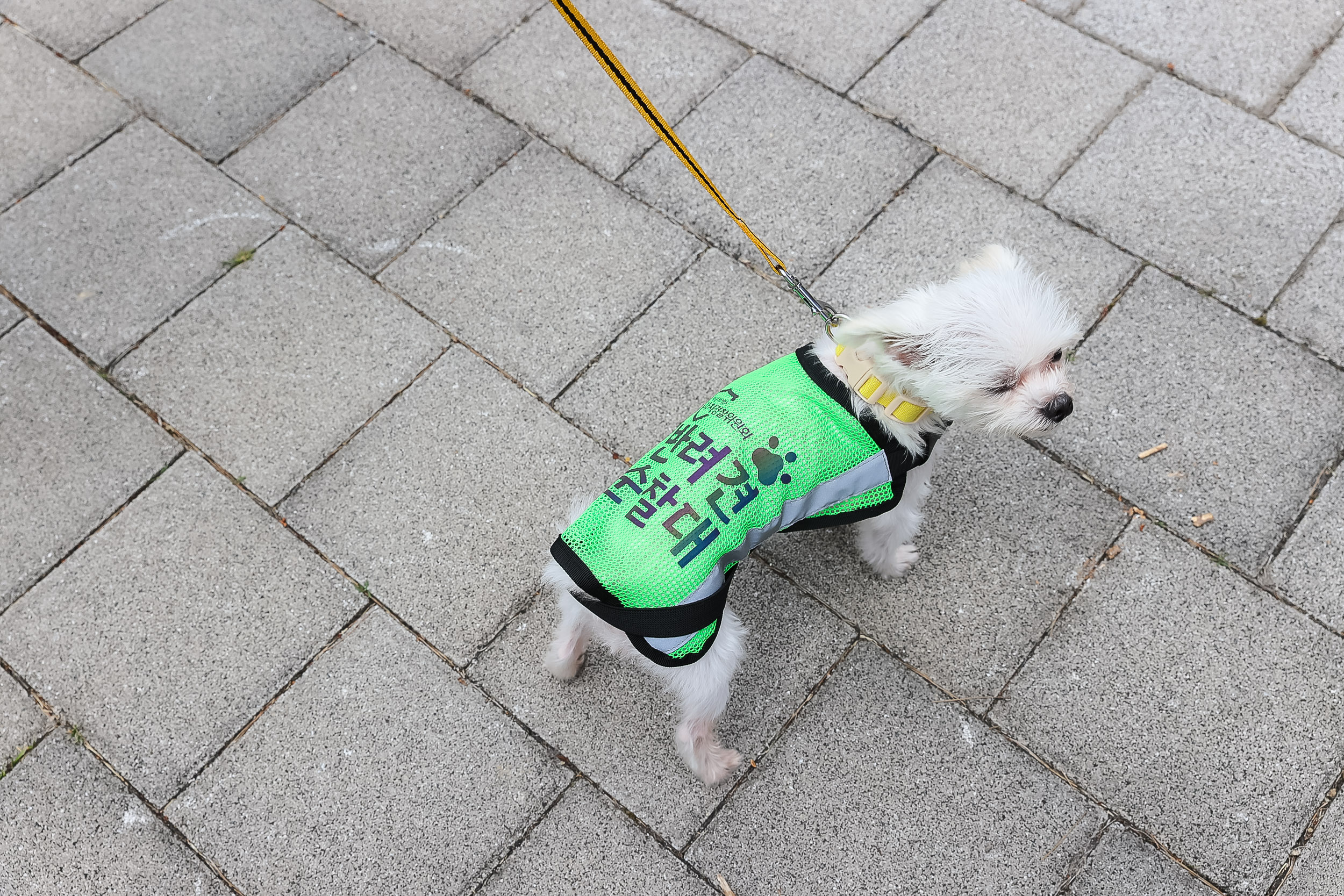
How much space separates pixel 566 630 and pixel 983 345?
62.8 inches

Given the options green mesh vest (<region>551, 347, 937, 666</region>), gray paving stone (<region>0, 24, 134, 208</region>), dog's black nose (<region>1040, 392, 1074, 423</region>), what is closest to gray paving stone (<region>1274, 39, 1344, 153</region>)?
dog's black nose (<region>1040, 392, 1074, 423</region>)

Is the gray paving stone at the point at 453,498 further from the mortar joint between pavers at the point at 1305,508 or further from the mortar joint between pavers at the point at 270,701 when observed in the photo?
the mortar joint between pavers at the point at 1305,508

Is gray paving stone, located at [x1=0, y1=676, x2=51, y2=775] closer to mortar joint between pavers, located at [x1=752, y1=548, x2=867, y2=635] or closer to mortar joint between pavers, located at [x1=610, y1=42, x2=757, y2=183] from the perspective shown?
mortar joint between pavers, located at [x1=752, y1=548, x2=867, y2=635]

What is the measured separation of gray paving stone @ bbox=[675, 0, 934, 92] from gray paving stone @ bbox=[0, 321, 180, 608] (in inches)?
136

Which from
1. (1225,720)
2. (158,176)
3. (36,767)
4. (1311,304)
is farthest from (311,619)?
(1311,304)

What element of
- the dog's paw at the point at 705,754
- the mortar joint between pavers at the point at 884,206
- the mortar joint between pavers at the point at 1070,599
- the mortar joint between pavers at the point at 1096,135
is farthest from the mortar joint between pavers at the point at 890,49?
the dog's paw at the point at 705,754

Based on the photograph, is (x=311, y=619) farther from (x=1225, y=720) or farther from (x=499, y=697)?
(x=1225, y=720)

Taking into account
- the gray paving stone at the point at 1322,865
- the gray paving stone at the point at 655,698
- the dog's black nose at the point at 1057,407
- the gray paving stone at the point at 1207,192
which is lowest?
the gray paving stone at the point at 1322,865

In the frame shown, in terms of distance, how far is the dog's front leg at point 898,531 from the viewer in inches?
124

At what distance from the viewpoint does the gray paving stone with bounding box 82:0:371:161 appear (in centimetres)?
467

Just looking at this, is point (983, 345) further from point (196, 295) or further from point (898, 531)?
point (196, 295)

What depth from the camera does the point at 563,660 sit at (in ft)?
10.5

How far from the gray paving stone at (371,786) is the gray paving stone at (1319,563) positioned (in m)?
2.73

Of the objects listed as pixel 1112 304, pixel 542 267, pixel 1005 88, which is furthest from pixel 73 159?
pixel 1112 304
